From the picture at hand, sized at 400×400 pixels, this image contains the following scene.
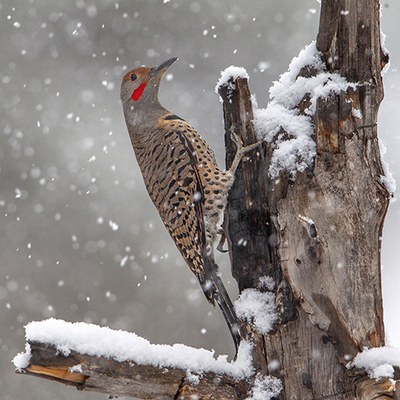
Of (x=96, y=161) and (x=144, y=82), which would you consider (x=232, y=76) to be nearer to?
(x=144, y=82)

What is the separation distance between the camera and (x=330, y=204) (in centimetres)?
335

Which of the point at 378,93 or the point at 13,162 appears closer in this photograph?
the point at 378,93

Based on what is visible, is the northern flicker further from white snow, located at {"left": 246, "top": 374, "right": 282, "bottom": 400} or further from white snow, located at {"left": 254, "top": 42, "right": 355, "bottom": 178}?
white snow, located at {"left": 246, "top": 374, "right": 282, "bottom": 400}

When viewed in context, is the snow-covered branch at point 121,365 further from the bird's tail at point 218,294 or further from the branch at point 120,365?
the bird's tail at point 218,294

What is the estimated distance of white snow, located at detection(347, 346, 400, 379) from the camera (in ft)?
9.94

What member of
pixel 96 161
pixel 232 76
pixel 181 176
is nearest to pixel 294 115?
pixel 232 76

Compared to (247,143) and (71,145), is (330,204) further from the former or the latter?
(71,145)

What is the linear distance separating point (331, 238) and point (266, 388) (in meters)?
0.72

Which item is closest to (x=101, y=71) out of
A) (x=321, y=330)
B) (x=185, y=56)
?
(x=185, y=56)

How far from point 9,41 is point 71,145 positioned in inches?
69.3

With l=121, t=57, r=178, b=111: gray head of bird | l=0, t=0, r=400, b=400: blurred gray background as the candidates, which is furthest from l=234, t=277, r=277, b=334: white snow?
l=0, t=0, r=400, b=400: blurred gray background

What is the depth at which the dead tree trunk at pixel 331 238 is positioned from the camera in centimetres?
324

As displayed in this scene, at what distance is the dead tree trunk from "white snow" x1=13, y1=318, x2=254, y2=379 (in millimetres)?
236

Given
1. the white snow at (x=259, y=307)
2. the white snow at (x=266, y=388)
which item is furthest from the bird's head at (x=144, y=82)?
the white snow at (x=266, y=388)
